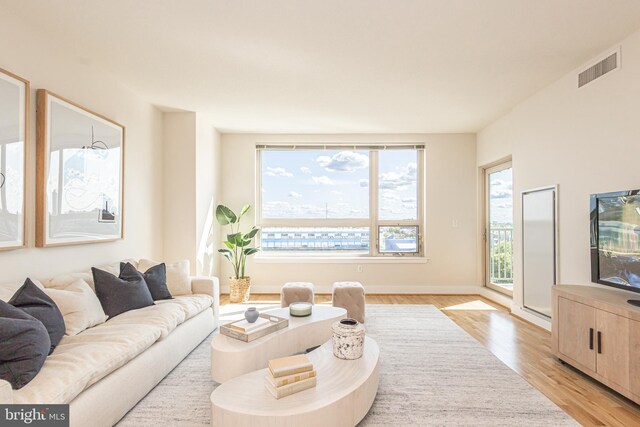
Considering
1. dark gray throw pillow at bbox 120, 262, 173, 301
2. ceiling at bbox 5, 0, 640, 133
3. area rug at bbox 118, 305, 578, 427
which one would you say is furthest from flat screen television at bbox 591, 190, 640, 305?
dark gray throw pillow at bbox 120, 262, 173, 301

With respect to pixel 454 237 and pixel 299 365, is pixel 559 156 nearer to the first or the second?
pixel 454 237

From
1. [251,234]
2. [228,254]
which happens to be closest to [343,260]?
[251,234]

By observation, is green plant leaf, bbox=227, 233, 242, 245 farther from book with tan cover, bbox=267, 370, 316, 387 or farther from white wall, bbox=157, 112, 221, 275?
book with tan cover, bbox=267, 370, 316, 387

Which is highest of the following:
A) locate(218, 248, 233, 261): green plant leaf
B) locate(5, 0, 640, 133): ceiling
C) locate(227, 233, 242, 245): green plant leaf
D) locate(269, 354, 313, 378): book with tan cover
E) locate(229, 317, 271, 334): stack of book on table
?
locate(5, 0, 640, 133): ceiling

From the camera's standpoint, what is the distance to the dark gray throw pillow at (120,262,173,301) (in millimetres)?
3275

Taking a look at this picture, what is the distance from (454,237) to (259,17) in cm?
464

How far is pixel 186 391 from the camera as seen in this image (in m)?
2.44

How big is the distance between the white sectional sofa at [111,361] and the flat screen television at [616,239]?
3.43m

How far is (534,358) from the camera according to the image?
120 inches

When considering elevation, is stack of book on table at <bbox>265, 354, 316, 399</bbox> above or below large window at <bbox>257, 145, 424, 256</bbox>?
below

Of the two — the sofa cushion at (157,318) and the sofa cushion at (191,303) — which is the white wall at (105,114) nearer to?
the sofa cushion at (157,318)

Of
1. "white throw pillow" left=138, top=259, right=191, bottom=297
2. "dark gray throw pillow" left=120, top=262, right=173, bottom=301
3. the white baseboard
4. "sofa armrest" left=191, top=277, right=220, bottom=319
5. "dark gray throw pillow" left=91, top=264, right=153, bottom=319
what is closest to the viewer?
"dark gray throw pillow" left=91, top=264, right=153, bottom=319

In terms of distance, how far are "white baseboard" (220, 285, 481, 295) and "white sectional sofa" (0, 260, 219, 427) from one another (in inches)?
98.8

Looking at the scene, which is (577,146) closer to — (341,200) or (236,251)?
(341,200)
